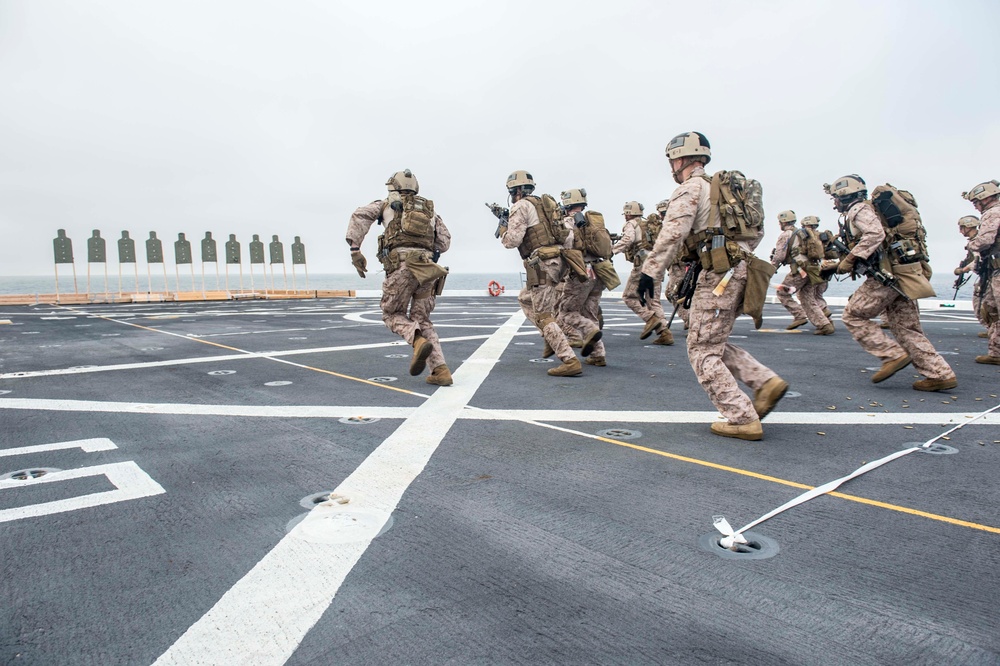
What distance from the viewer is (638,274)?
416 inches

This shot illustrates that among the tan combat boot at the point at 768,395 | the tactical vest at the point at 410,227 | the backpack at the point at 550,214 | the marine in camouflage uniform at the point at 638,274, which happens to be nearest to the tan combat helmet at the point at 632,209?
the marine in camouflage uniform at the point at 638,274

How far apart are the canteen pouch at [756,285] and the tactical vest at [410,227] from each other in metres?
3.27

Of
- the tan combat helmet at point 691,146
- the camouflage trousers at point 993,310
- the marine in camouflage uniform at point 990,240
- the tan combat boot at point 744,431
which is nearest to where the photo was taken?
the tan combat boot at point 744,431

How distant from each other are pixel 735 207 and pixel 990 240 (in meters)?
5.87

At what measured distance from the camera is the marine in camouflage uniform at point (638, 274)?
1002 cm

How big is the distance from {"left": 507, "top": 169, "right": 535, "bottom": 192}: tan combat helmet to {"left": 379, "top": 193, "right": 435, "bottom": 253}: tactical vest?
1.42 meters

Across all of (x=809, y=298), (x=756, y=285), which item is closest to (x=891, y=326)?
(x=756, y=285)

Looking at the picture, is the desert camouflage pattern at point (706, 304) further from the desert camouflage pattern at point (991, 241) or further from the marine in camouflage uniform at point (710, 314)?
the desert camouflage pattern at point (991, 241)

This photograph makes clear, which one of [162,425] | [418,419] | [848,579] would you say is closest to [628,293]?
[418,419]

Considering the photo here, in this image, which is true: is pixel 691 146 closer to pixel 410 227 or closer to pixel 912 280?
pixel 410 227

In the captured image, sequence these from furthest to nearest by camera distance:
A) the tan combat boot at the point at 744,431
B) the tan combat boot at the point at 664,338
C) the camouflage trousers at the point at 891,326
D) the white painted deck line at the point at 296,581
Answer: the tan combat boot at the point at 664,338 → the camouflage trousers at the point at 891,326 → the tan combat boot at the point at 744,431 → the white painted deck line at the point at 296,581

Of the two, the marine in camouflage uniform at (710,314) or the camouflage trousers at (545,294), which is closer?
the marine in camouflage uniform at (710,314)

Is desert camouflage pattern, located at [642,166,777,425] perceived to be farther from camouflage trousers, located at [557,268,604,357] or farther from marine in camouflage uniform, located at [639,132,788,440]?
camouflage trousers, located at [557,268,604,357]

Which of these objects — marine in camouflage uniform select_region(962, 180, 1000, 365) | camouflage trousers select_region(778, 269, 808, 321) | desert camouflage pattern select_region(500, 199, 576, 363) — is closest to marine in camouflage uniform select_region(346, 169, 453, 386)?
desert camouflage pattern select_region(500, 199, 576, 363)
